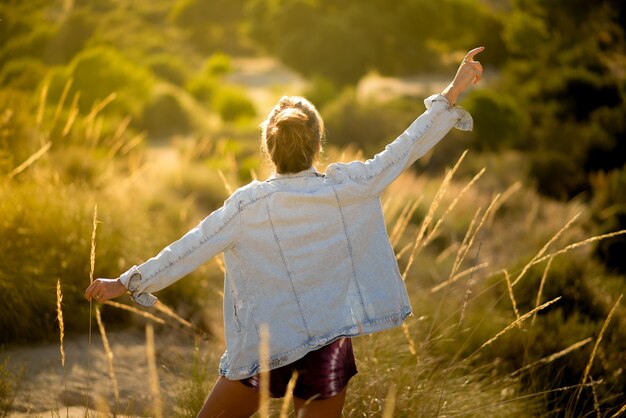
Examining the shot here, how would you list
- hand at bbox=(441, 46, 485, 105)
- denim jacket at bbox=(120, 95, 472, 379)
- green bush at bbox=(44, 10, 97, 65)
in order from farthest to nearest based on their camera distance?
green bush at bbox=(44, 10, 97, 65) → hand at bbox=(441, 46, 485, 105) → denim jacket at bbox=(120, 95, 472, 379)

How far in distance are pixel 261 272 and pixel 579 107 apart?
13024 millimetres

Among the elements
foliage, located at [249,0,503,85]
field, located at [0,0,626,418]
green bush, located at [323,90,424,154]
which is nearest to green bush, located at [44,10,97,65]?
field, located at [0,0,626,418]

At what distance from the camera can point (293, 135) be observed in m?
2.62

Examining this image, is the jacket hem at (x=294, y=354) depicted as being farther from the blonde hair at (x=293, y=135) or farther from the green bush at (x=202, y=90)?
the green bush at (x=202, y=90)

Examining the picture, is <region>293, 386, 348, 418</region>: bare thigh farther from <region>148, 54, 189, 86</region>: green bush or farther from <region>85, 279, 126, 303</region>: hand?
<region>148, 54, 189, 86</region>: green bush

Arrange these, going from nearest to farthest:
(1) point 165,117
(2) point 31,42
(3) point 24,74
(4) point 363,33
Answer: (3) point 24,74 → (2) point 31,42 → (1) point 165,117 → (4) point 363,33

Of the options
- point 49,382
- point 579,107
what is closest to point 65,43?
point 579,107

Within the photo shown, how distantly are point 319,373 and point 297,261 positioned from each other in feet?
1.22

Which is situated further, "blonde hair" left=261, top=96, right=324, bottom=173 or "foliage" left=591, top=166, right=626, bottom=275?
"foliage" left=591, top=166, right=626, bottom=275

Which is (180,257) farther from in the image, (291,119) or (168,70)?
(168,70)

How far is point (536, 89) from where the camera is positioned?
1655cm

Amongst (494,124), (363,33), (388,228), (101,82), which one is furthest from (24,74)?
(363,33)

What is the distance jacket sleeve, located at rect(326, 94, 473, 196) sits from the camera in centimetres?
269

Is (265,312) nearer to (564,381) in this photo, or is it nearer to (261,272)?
(261,272)
